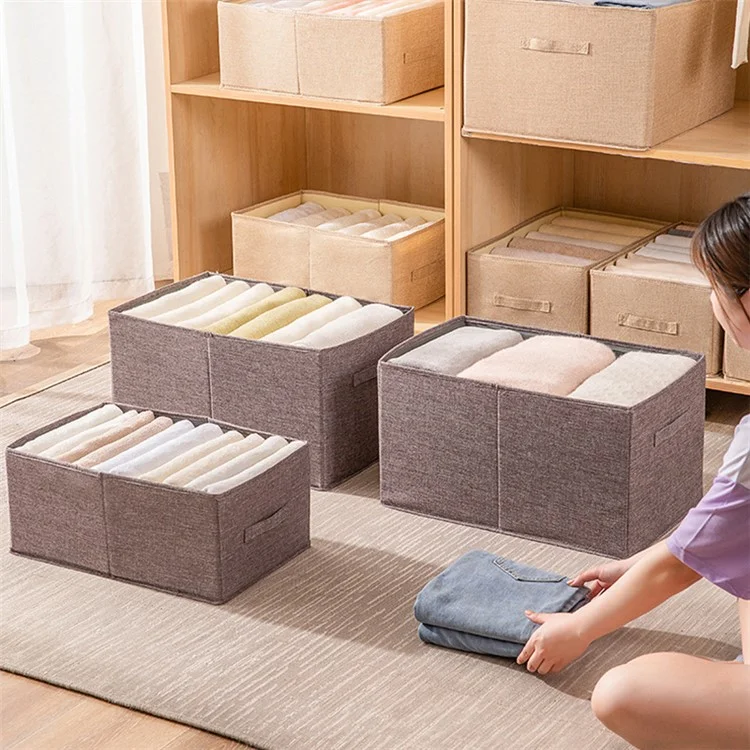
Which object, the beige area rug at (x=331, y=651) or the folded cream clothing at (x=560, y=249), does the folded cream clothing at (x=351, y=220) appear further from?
the beige area rug at (x=331, y=651)

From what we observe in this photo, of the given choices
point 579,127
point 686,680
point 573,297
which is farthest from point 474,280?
point 686,680

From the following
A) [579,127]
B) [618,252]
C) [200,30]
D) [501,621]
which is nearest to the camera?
[501,621]

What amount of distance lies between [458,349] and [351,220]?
2.68ft

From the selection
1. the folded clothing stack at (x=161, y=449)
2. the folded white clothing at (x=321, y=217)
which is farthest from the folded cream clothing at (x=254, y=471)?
the folded white clothing at (x=321, y=217)

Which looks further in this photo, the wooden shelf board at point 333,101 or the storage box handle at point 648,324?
the wooden shelf board at point 333,101

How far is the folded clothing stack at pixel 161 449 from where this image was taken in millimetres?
1966

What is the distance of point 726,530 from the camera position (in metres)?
1.44

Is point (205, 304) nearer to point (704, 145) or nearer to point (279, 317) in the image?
point (279, 317)

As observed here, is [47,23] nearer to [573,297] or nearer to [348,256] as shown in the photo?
[348,256]

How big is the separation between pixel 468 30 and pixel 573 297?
518 millimetres

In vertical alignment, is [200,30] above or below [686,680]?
→ above

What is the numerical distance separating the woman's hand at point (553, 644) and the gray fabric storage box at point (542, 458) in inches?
13.5

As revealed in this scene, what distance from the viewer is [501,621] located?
69.4 inches

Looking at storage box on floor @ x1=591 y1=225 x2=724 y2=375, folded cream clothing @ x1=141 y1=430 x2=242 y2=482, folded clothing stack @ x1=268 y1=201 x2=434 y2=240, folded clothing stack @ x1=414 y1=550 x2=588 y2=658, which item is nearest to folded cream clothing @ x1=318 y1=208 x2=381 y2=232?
folded clothing stack @ x1=268 y1=201 x2=434 y2=240
